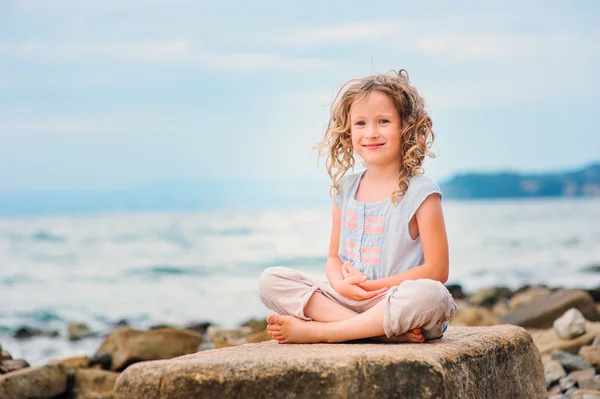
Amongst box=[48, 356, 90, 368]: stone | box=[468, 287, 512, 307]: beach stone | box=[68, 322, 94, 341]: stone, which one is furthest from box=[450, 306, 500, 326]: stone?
box=[68, 322, 94, 341]: stone

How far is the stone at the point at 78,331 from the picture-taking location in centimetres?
1064

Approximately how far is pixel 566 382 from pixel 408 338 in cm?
270

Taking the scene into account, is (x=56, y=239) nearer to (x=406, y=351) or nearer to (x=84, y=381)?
(x=84, y=381)

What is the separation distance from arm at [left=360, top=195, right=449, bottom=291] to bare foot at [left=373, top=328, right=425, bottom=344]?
25 cm

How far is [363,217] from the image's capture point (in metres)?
3.67

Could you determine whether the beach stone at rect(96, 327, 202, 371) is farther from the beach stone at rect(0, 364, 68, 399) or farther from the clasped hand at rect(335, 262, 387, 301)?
the clasped hand at rect(335, 262, 387, 301)

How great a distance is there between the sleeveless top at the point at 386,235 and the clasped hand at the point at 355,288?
0.32 feet

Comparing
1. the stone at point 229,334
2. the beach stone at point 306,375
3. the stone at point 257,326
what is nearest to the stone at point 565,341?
the beach stone at point 306,375

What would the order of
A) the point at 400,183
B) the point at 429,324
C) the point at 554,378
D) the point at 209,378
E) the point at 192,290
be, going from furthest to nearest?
1. the point at 192,290
2. the point at 554,378
3. the point at 400,183
4. the point at 429,324
5. the point at 209,378

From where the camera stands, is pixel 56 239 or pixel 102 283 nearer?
pixel 102 283

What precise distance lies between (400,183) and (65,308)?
35.5ft

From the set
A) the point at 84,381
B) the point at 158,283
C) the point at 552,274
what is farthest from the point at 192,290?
the point at 84,381

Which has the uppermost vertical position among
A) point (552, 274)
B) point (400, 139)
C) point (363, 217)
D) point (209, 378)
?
point (400, 139)

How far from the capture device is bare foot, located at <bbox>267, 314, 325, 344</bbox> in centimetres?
338
